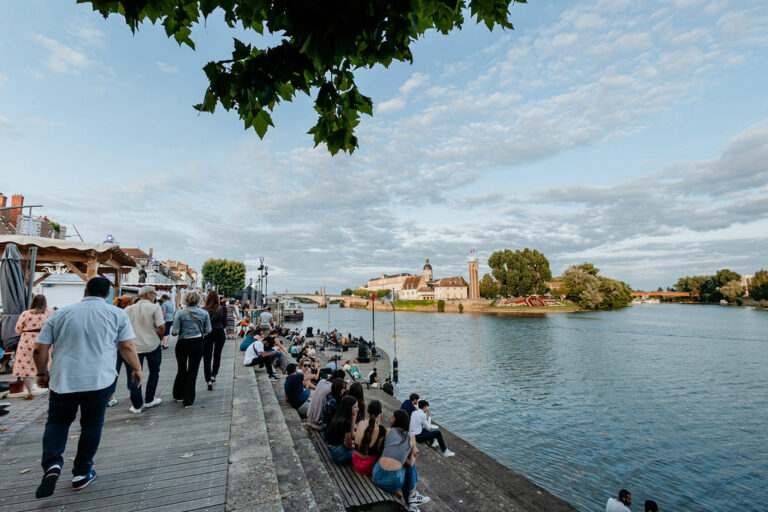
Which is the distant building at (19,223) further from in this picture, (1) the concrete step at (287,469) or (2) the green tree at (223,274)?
(2) the green tree at (223,274)

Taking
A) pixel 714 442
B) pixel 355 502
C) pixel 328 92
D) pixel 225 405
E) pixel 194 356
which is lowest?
pixel 714 442

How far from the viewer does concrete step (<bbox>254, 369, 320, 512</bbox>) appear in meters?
3.40

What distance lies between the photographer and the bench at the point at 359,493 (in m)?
4.97

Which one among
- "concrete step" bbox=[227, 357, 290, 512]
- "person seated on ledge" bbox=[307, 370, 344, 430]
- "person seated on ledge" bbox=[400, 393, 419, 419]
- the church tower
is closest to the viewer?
"concrete step" bbox=[227, 357, 290, 512]

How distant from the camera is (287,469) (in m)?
4.12

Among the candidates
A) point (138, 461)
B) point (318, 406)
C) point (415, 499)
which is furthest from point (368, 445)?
point (138, 461)

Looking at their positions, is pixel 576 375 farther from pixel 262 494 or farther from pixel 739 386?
pixel 262 494

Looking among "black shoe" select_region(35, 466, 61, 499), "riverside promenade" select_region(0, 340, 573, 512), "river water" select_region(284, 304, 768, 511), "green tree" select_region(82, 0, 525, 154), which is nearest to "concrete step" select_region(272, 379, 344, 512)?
"riverside promenade" select_region(0, 340, 573, 512)

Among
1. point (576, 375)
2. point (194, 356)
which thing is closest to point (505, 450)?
point (194, 356)

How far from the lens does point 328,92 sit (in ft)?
8.41

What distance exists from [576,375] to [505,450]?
17.0 m

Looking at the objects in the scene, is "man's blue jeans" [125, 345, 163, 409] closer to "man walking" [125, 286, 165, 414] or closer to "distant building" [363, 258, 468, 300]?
"man walking" [125, 286, 165, 414]

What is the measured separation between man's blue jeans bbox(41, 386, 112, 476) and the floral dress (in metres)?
4.07

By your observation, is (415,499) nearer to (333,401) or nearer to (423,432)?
(333,401)
